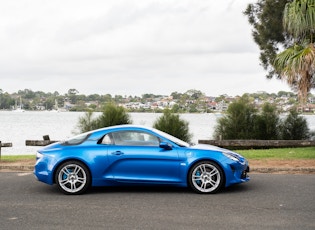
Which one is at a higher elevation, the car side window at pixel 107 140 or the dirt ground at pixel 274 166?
the car side window at pixel 107 140

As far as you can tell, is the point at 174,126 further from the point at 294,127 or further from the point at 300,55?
the point at 300,55

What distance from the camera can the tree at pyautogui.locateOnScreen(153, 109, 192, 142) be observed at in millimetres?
24766

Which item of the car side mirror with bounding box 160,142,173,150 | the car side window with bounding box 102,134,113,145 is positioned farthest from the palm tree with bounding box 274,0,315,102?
the car side window with bounding box 102,134,113,145

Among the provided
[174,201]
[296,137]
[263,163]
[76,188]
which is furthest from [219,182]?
[296,137]

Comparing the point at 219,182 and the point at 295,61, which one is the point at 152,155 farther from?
the point at 295,61

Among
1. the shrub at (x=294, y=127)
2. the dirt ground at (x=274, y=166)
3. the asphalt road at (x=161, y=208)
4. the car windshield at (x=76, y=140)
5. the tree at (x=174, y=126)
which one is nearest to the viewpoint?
the asphalt road at (x=161, y=208)

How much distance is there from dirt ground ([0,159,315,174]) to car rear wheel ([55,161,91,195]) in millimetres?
4319

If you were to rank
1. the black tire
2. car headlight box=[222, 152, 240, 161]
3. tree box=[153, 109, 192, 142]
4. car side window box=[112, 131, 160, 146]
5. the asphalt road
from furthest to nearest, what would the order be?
tree box=[153, 109, 192, 142], car side window box=[112, 131, 160, 146], car headlight box=[222, 152, 240, 161], the black tire, the asphalt road

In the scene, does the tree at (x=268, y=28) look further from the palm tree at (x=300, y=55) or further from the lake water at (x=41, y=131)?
the palm tree at (x=300, y=55)

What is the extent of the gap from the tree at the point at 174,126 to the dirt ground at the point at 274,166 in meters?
9.97

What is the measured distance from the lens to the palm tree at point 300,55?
53.6 feet

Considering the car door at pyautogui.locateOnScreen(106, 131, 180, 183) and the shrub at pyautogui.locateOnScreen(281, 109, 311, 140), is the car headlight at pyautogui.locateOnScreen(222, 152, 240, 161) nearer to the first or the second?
the car door at pyautogui.locateOnScreen(106, 131, 180, 183)

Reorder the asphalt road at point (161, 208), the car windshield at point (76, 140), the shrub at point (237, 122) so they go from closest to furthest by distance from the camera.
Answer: the asphalt road at point (161, 208), the car windshield at point (76, 140), the shrub at point (237, 122)

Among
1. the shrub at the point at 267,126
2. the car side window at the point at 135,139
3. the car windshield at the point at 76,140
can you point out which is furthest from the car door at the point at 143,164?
the shrub at the point at 267,126
